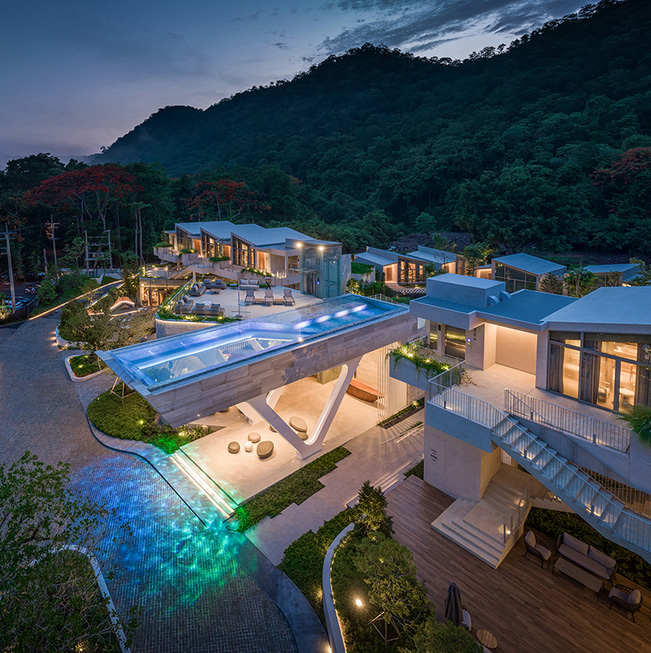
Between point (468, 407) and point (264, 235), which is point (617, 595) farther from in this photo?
point (264, 235)

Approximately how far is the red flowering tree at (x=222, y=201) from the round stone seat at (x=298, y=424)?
43.0 m

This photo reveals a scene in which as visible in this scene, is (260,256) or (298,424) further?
(260,256)

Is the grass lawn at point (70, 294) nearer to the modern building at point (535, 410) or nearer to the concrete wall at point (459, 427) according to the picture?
the modern building at point (535, 410)

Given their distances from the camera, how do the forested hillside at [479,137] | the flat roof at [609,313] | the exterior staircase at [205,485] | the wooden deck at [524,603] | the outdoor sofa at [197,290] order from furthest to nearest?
the forested hillside at [479,137], the outdoor sofa at [197,290], the exterior staircase at [205,485], the flat roof at [609,313], the wooden deck at [524,603]

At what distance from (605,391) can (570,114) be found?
168 ft

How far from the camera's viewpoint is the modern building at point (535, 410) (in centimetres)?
921

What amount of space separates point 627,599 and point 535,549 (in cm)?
189

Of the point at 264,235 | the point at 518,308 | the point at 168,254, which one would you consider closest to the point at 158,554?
the point at 518,308

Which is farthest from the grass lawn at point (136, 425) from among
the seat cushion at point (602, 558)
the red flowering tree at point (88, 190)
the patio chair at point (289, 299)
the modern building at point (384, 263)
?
the red flowering tree at point (88, 190)

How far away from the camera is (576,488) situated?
932cm

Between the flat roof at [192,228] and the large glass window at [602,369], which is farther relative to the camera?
the flat roof at [192,228]

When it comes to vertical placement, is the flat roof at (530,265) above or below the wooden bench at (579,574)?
above

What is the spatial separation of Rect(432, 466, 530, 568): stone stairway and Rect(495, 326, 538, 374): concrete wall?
344cm

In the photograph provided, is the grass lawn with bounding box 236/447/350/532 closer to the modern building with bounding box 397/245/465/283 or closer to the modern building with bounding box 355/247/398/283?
the modern building with bounding box 355/247/398/283
